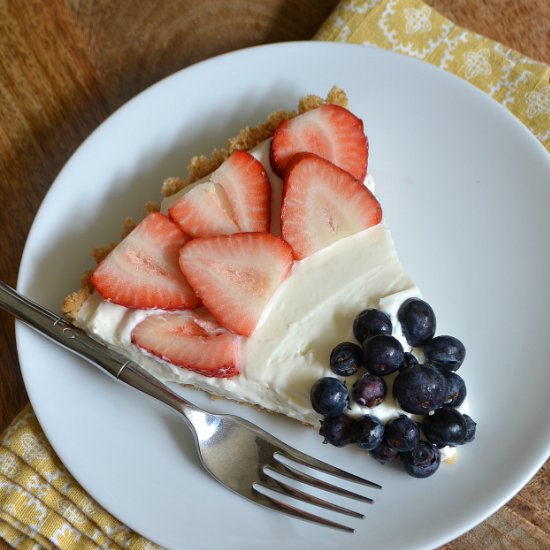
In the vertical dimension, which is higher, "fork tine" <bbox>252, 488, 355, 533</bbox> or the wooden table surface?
the wooden table surface

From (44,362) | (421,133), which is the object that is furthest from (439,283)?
(44,362)

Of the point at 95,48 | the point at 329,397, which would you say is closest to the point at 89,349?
the point at 329,397

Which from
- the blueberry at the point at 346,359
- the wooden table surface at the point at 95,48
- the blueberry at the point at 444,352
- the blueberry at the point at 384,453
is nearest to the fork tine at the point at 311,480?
the blueberry at the point at 384,453

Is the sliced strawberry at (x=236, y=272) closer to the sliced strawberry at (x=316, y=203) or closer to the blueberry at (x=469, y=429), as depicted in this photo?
the sliced strawberry at (x=316, y=203)

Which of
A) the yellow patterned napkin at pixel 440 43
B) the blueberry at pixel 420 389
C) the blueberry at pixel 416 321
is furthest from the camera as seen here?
the yellow patterned napkin at pixel 440 43

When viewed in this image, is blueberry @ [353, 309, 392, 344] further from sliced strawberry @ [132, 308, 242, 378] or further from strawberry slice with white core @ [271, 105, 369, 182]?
strawberry slice with white core @ [271, 105, 369, 182]

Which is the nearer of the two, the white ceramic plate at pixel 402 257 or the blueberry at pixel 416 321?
the blueberry at pixel 416 321

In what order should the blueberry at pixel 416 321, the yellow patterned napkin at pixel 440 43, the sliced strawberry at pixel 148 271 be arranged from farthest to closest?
the yellow patterned napkin at pixel 440 43 < the sliced strawberry at pixel 148 271 < the blueberry at pixel 416 321

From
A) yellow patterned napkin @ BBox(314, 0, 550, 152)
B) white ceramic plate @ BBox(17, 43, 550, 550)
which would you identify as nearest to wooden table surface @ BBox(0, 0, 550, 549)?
yellow patterned napkin @ BBox(314, 0, 550, 152)
